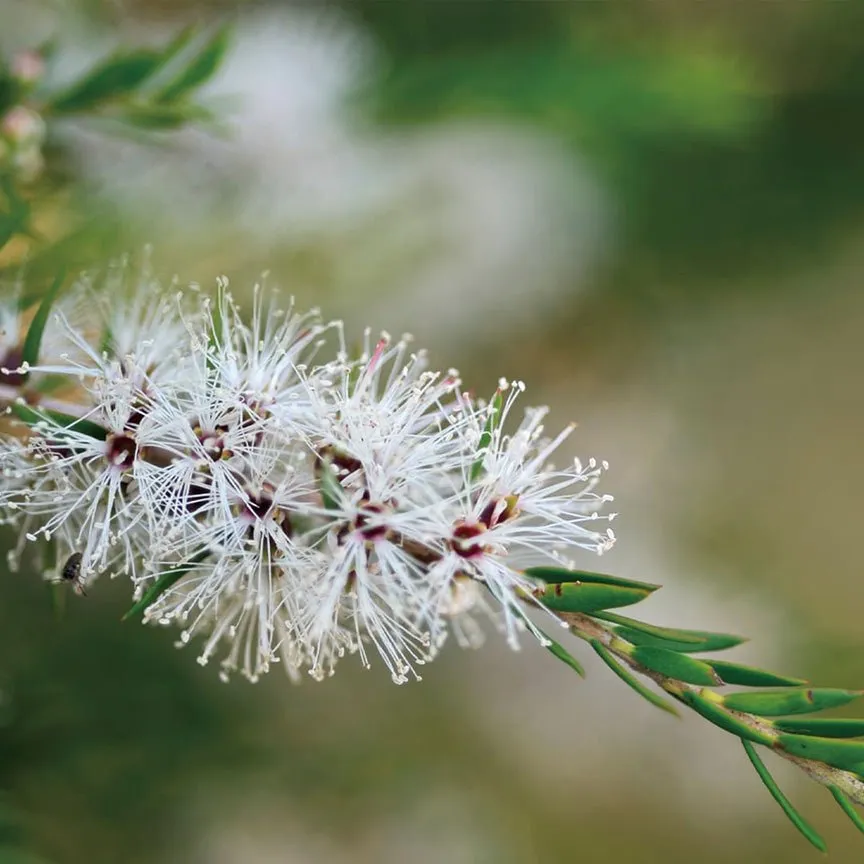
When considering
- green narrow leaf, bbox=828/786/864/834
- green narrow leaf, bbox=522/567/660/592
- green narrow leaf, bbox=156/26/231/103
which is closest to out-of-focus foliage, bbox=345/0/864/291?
green narrow leaf, bbox=156/26/231/103

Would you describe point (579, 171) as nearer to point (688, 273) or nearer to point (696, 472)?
point (688, 273)

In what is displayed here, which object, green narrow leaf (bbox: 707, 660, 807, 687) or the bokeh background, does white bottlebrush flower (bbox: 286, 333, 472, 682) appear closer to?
green narrow leaf (bbox: 707, 660, 807, 687)

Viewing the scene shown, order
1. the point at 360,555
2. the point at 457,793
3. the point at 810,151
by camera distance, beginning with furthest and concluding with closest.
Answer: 1. the point at 810,151
2. the point at 457,793
3. the point at 360,555

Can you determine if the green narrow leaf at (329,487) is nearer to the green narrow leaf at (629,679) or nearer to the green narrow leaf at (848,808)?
the green narrow leaf at (629,679)

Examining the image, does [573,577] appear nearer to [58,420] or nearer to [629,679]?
[629,679]

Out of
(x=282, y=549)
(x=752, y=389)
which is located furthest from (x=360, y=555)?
(x=752, y=389)
